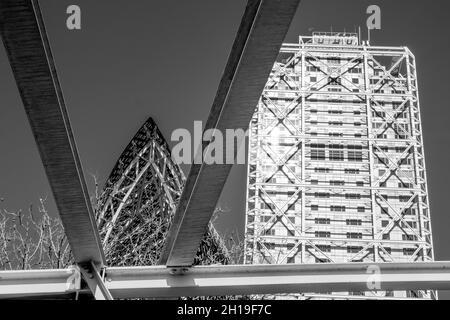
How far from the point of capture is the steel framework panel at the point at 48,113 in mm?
3314

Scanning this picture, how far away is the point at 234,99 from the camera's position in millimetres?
3916

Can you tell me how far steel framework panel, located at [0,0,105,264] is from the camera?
331cm

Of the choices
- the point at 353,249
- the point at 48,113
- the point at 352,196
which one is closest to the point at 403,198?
the point at 352,196

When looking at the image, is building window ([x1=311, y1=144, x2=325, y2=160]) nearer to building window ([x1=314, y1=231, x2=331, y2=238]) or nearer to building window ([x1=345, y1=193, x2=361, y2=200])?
building window ([x1=345, y1=193, x2=361, y2=200])

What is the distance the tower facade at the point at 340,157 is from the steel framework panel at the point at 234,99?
197 feet

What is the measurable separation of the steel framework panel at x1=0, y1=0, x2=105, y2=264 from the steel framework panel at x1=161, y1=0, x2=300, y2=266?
0.60 meters

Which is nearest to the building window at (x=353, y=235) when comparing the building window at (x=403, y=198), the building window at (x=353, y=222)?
the building window at (x=353, y=222)

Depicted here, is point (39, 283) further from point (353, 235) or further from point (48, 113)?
point (353, 235)

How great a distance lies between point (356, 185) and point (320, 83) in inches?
468

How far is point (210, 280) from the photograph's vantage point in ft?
17.4

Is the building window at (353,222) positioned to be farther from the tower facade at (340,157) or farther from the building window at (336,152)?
the building window at (336,152)

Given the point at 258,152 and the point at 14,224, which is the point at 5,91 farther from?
the point at 258,152

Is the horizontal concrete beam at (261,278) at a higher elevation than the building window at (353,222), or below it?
below

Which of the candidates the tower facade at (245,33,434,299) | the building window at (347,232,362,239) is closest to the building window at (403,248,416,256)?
the tower facade at (245,33,434,299)
